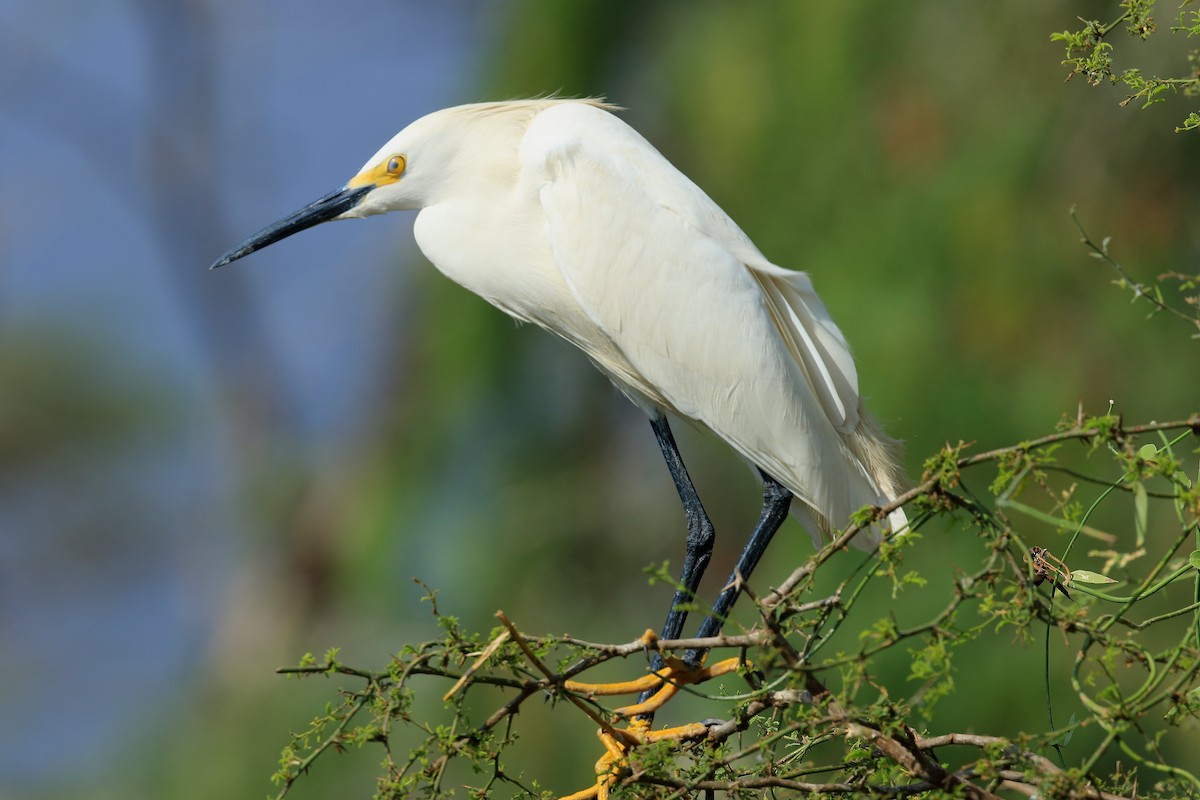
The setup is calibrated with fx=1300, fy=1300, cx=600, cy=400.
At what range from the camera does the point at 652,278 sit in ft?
7.24

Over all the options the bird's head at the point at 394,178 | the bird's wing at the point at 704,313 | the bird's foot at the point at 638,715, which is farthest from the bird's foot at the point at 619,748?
the bird's head at the point at 394,178

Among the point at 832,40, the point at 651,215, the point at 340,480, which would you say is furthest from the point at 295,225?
the point at 340,480

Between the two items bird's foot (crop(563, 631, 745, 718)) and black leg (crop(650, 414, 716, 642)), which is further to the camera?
black leg (crop(650, 414, 716, 642))

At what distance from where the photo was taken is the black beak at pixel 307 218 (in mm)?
2328

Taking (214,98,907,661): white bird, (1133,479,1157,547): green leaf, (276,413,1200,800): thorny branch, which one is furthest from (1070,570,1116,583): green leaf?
(214,98,907,661): white bird

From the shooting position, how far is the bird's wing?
216 cm

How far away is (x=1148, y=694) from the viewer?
3.59 ft

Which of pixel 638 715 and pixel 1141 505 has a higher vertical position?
pixel 638 715

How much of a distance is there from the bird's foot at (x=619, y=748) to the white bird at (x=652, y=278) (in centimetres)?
50

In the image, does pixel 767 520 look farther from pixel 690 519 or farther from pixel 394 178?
pixel 394 178

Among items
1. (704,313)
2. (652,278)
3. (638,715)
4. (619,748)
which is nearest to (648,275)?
(652,278)

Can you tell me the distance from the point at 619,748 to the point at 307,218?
47.7 inches

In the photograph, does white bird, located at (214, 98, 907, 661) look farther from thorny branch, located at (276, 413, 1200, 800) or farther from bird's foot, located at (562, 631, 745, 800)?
thorny branch, located at (276, 413, 1200, 800)

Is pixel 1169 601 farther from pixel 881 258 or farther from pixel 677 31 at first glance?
pixel 677 31
